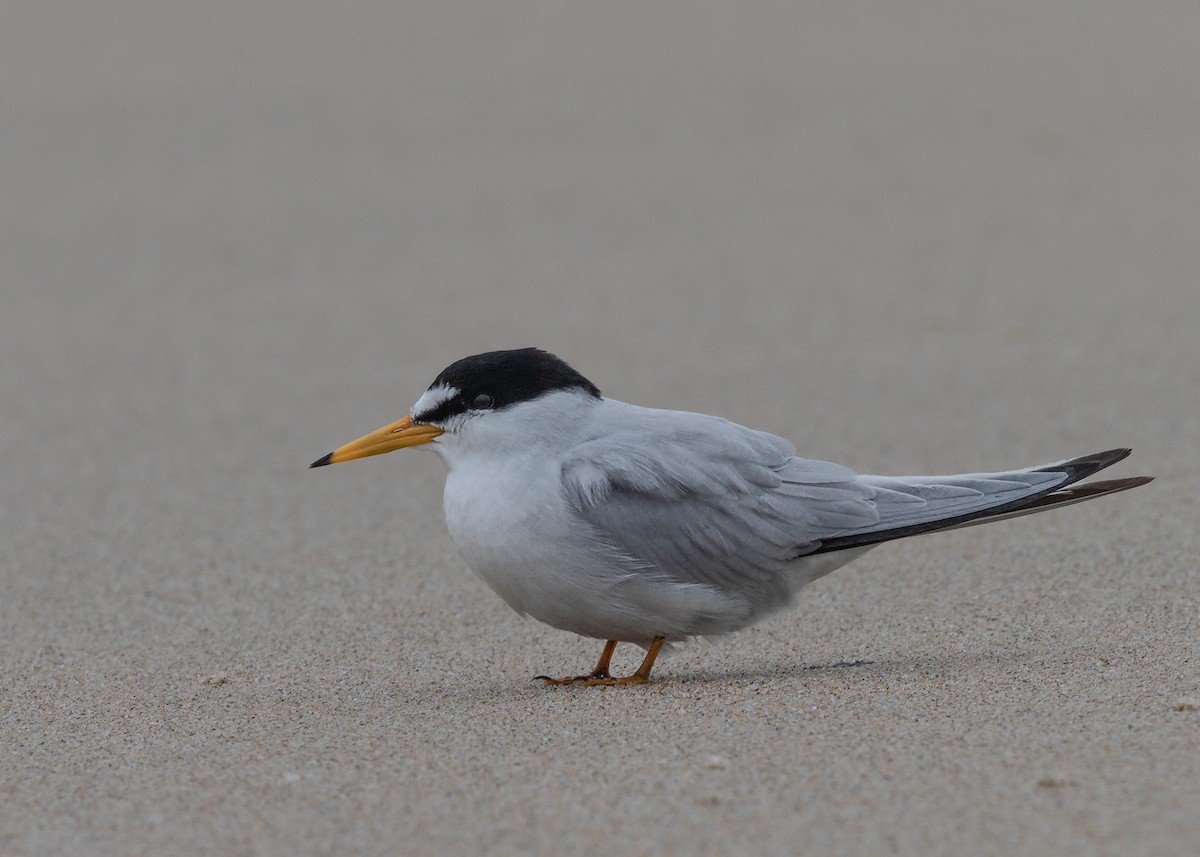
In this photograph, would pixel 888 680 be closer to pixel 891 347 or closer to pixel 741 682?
pixel 741 682

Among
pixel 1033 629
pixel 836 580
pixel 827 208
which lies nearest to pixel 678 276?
pixel 827 208

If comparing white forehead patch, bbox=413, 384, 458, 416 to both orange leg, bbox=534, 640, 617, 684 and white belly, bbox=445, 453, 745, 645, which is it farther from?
orange leg, bbox=534, 640, 617, 684

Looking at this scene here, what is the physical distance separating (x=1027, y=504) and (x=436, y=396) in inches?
62.0

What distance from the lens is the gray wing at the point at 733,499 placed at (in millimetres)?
4020

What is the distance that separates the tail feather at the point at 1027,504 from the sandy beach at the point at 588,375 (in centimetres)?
34

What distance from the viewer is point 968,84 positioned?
13.5 m

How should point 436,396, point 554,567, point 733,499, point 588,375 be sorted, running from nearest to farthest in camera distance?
point 554,567 < point 733,499 < point 436,396 < point 588,375

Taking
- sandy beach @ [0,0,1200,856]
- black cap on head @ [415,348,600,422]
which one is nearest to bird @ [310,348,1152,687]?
black cap on head @ [415,348,600,422]

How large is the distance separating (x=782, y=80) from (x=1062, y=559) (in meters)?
9.53

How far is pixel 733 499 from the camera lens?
408cm

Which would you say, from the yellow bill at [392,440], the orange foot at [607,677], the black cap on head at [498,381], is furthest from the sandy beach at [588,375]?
the black cap on head at [498,381]

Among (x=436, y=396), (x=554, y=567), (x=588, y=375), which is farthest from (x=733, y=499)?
(x=588, y=375)

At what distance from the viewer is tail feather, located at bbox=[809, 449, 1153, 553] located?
4.09 meters

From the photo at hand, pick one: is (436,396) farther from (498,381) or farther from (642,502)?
(642,502)
